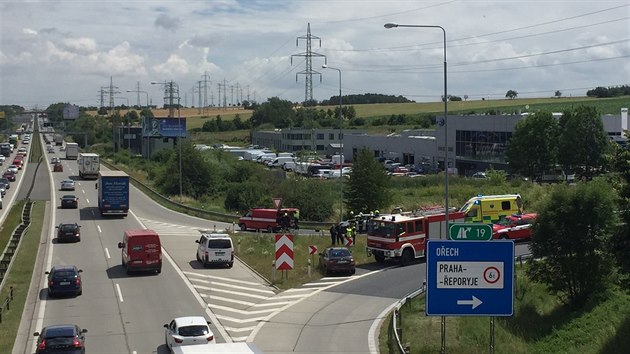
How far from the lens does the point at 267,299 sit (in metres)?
33.5

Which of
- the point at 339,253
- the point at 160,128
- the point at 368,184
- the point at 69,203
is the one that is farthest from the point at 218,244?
the point at 160,128

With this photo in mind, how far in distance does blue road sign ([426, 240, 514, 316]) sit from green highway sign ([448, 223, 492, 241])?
145 inches

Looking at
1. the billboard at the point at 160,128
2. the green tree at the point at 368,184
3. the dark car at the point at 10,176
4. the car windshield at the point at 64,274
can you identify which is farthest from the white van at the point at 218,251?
the billboard at the point at 160,128

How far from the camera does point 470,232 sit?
75.6 feet

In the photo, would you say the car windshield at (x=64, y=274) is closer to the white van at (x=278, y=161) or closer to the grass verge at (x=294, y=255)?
the grass verge at (x=294, y=255)

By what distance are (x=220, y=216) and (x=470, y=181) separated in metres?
26.9

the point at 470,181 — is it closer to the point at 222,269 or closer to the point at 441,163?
the point at 441,163

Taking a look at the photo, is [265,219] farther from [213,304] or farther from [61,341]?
[61,341]

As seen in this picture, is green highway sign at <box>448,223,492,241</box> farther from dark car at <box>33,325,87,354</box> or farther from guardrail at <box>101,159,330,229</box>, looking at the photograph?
guardrail at <box>101,159,330,229</box>

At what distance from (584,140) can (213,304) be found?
55304 mm

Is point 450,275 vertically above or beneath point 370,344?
above

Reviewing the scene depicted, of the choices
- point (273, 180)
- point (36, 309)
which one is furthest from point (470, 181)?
point (36, 309)

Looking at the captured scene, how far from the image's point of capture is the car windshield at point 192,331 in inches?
920

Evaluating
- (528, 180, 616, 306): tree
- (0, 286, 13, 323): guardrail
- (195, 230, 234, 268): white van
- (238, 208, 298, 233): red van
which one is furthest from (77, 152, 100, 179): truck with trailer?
(528, 180, 616, 306): tree
